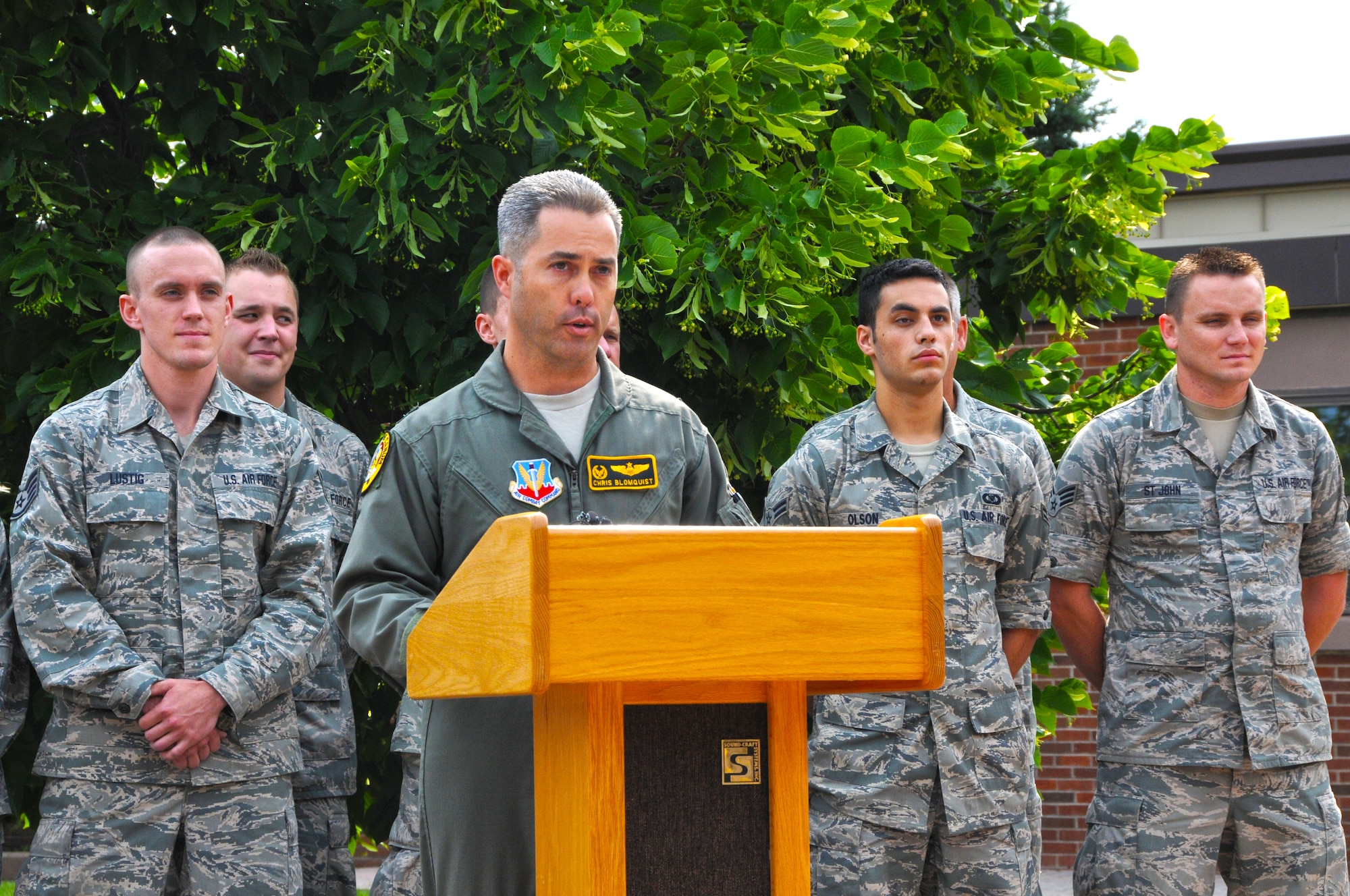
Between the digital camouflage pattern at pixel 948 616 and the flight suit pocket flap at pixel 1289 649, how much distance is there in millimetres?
706

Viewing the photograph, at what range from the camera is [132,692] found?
11.8 feet

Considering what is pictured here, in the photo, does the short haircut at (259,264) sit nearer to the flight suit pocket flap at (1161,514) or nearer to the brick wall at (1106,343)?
the flight suit pocket flap at (1161,514)

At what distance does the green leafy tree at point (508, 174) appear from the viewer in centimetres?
440

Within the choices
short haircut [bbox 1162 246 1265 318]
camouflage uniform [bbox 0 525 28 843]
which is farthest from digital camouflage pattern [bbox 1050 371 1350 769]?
camouflage uniform [bbox 0 525 28 843]

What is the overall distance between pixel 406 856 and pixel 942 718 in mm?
1810

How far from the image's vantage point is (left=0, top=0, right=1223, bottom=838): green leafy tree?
4402 millimetres

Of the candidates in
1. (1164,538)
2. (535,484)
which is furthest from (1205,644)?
(535,484)

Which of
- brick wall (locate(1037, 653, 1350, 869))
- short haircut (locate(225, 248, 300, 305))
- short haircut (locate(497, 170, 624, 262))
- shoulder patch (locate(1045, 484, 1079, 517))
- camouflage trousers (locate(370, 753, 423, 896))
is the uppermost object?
short haircut (locate(225, 248, 300, 305))

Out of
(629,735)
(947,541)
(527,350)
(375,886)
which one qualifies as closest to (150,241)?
(527,350)

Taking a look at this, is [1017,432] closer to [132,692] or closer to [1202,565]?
→ [1202,565]

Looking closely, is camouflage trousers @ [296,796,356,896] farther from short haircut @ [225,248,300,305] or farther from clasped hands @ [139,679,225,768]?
short haircut @ [225,248,300,305]

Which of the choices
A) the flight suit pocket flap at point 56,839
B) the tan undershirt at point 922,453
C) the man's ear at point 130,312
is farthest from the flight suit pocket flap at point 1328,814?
the man's ear at point 130,312

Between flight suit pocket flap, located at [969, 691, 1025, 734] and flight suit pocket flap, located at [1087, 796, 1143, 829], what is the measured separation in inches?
22.4

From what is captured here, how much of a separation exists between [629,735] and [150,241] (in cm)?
282
